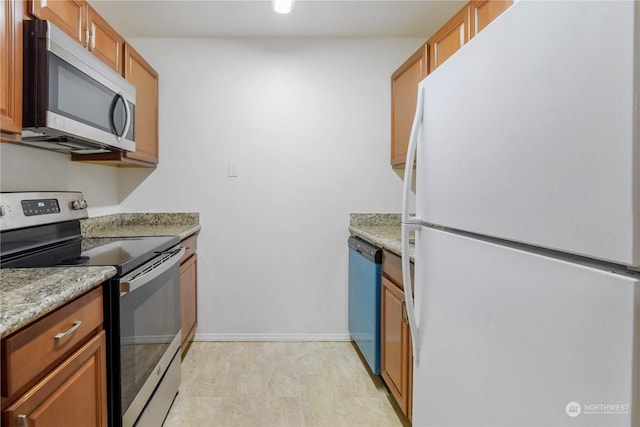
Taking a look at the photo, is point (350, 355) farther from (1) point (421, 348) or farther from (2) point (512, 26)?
(2) point (512, 26)

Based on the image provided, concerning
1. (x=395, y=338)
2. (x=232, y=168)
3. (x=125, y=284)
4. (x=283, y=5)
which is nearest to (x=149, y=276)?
(x=125, y=284)

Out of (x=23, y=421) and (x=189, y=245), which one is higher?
(x=189, y=245)

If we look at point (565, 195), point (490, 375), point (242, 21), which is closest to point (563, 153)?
point (565, 195)

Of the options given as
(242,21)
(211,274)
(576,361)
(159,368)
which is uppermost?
(242,21)

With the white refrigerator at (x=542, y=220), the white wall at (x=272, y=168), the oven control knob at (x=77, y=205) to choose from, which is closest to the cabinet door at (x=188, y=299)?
the white wall at (x=272, y=168)

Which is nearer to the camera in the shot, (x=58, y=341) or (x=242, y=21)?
(x=58, y=341)

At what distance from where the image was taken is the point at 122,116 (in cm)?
190

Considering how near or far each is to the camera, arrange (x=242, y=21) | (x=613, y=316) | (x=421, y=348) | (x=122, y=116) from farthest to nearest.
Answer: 1. (x=242, y=21)
2. (x=122, y=116)
3. (x=421, y=348)
4. (x=613, y=316)

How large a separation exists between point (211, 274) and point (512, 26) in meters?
2.55

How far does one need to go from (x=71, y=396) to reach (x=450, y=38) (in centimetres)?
217

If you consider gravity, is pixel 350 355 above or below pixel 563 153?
below

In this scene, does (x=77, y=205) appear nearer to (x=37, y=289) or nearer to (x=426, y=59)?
(x=37, y=289)

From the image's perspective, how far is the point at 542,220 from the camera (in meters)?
0.58

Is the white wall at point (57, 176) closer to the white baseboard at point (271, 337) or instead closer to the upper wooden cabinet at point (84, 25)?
the upper wooden cabinet at point (84, 25)
